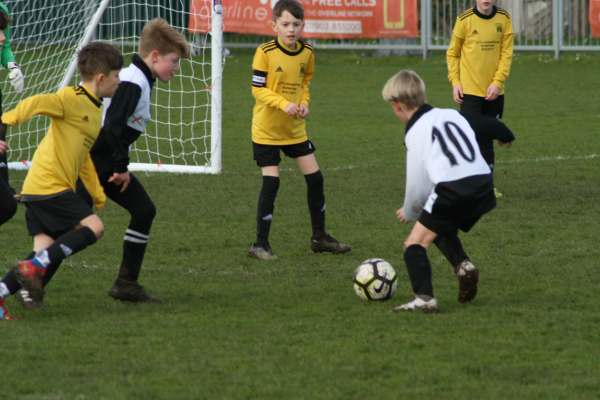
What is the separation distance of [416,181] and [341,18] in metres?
16.7

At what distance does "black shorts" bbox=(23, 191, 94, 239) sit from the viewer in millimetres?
6371

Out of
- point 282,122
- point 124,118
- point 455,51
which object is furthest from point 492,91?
point 124,118

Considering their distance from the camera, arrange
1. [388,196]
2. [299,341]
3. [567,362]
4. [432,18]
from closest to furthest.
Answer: [567,362] < [299,341] < [388,196] < [432,18]

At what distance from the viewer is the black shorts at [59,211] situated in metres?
6.37

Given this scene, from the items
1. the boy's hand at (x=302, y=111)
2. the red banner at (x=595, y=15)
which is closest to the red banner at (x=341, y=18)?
the red banner at (x=595, y=15)

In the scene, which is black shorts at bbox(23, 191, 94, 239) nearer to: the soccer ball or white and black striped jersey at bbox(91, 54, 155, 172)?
white and black striped jersey at bbox(91, 54, 155, 172)

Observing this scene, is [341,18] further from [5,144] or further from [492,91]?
[5,144]

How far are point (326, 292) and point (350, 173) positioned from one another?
5023mm

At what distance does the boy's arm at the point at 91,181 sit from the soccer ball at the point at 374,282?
57.5 inches

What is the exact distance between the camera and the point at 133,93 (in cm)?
671

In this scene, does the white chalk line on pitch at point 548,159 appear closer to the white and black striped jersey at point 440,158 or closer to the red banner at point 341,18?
the white and black striped jersey at point 440,158

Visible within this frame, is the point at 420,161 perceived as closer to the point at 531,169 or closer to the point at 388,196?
the point at 388,196

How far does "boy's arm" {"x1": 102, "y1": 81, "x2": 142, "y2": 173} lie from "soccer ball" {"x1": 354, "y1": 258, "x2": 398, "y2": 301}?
4.64ft

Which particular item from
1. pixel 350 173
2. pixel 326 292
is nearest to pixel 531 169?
pixel 350 173
